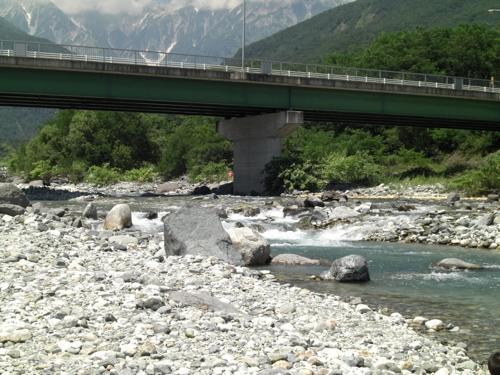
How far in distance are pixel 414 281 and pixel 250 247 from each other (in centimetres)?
468

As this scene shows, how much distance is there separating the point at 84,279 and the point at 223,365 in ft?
17.3

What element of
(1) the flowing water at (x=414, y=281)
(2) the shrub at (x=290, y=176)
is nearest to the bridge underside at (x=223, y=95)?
(2) the shrub at (x=290, y=176)

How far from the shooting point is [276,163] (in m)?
59.6

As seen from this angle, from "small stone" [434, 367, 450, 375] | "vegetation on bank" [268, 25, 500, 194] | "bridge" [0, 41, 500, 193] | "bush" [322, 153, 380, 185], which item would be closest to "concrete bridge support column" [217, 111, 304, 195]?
"bridge" [0, 41, 500, 193]

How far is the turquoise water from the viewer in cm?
1294

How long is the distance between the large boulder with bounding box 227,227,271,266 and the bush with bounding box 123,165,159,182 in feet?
216

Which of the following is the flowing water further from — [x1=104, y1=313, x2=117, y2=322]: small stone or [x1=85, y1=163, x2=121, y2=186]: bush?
[x1=85, y1=163, x2=121, y2=186]: bush

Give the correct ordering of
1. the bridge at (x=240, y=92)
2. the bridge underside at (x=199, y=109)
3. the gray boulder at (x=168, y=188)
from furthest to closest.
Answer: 1. the gray boulder at (x=168, y=188)
2. the bridge underside at (x=199, y=109)
3. the bridge at (x=240, y=92)

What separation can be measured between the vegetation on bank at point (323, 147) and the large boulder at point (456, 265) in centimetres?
3697

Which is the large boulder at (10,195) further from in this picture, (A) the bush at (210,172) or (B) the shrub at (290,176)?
(A) the bush at (210,172)

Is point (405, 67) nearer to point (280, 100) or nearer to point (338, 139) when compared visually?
point (338, 139)

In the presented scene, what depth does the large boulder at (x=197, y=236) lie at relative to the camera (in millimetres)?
19000

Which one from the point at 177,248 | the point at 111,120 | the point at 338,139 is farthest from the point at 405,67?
the point at 177,248

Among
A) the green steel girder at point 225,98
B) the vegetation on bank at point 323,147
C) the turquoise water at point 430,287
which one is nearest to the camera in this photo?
the turquoise water at point 430,287
